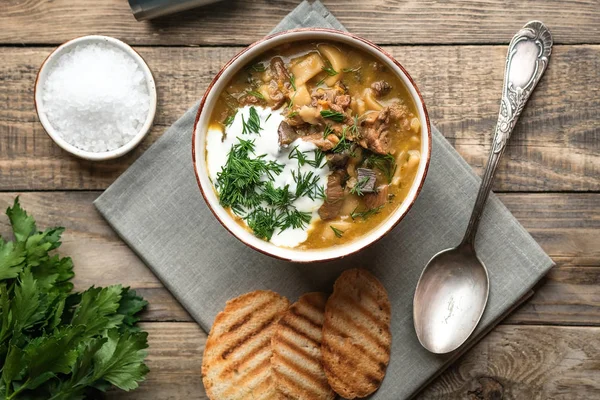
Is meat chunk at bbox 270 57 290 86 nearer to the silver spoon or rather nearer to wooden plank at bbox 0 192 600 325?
the silver spoon

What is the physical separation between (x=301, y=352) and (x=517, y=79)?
1567mm

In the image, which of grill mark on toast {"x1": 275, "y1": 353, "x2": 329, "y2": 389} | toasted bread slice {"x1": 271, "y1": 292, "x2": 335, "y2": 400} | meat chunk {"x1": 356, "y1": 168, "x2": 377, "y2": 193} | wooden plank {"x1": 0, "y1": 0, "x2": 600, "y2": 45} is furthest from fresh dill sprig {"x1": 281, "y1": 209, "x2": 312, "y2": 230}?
wooden plank {"x1": 0, "y1": 0, "x2": 600, "y2": 45}

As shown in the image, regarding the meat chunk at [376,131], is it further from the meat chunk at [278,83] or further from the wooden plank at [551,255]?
the wooden plank at [551,255]

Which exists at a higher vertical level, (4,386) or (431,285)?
(431,285)

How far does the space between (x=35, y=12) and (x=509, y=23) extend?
2.21m

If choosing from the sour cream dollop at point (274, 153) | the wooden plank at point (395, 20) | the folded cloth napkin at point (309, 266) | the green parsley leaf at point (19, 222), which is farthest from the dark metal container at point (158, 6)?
the green parsley leaf at point (19, 222)

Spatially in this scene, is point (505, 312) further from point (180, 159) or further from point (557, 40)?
point (180, 159)

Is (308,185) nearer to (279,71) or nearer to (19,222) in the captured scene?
(279,71)

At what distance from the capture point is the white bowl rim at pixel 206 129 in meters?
2.76

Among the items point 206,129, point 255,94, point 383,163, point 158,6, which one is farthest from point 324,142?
point 158,6

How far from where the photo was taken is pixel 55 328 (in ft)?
9.84

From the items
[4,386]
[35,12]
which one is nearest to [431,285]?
[4,386]

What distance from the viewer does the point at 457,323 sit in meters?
3.12

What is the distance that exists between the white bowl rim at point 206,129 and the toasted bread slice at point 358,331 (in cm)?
37
